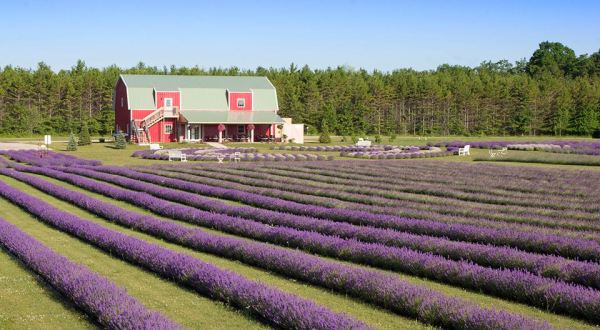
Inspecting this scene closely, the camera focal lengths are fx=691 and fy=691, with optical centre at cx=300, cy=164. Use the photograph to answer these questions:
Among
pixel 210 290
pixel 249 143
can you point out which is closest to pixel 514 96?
pixel 249 143

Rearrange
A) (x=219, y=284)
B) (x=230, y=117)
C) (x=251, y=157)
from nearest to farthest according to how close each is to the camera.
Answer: (x=219, y=284), (x=251, y=157), (x=230, y=117)

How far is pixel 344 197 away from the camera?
2514 centimetres

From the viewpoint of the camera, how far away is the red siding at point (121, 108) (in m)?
73.7

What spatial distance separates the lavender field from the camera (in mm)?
10211

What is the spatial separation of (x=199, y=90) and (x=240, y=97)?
4.47 meters

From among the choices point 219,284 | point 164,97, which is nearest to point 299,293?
point 219,284

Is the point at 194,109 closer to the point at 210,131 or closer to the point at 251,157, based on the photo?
the point at 210,131

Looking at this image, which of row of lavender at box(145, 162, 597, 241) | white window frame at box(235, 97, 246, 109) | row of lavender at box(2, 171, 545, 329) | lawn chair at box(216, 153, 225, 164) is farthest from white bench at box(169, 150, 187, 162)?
row of lavender at box(2, 171, 545, 329)

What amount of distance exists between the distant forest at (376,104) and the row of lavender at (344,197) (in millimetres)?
56921

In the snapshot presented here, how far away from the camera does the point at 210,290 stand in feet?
38.1

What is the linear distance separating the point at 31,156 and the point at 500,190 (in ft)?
117

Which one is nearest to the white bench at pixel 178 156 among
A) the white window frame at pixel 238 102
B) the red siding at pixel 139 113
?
the red siding at pixel 139 113

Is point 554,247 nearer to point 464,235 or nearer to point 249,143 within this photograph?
point 464,235

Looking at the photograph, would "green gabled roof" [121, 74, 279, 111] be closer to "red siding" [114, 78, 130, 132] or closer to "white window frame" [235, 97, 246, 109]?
"white window frame" [235, 97, 246, 109]
